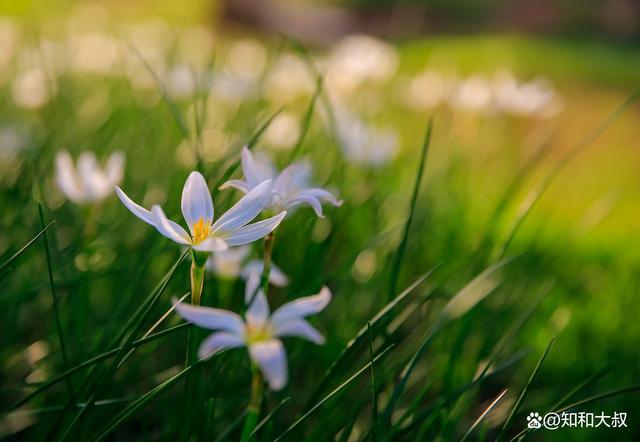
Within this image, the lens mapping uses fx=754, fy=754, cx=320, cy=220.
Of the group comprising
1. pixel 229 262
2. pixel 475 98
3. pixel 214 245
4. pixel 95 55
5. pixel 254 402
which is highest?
pixel 214 245

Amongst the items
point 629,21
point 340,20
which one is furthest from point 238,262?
point 629,21

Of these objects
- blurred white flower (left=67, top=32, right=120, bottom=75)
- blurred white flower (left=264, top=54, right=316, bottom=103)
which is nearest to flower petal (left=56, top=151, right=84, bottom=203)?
blurred white flower (left=264, top=54, right=316, bottom=103)

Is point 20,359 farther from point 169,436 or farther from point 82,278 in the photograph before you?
point 169,436

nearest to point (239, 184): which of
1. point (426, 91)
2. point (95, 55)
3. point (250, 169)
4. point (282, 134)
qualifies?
point (250, 169)

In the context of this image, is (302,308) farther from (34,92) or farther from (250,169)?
(34,92)

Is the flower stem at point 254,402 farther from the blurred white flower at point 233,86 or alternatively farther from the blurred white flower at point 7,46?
the blurred white flower at point 7,46

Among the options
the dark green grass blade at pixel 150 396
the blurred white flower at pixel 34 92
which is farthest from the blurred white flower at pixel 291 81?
the dark green grass blade at pixel 150 396
